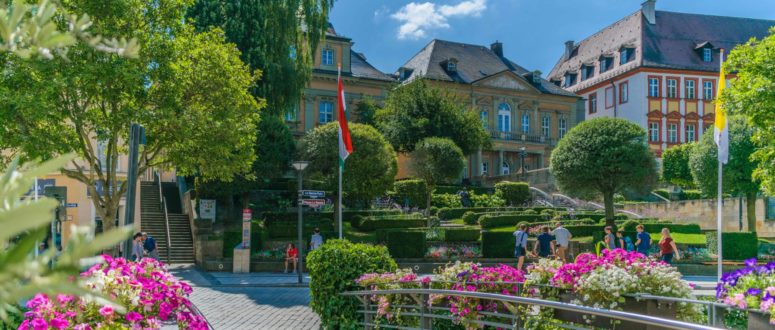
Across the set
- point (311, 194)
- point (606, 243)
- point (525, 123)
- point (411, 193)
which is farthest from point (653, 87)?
point (311, 194)

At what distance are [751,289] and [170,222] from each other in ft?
102

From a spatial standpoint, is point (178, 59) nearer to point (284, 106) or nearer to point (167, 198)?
point (284, 106)

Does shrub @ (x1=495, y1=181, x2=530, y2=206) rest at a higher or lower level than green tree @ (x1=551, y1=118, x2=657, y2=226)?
lower

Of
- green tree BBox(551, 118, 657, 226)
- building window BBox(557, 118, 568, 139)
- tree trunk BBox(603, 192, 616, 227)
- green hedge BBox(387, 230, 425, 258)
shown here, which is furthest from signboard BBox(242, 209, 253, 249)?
building window BBox(557, 118, 568, 139)

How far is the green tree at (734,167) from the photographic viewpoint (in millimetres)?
42281

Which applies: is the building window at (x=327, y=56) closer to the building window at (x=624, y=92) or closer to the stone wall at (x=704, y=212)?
the stone wall at (x=704, y=212)

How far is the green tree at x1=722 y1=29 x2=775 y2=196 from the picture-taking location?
2380 cm

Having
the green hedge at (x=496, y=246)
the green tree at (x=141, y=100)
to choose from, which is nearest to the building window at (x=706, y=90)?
the green hedge at (x=496, y=246)

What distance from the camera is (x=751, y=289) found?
23.1 ft

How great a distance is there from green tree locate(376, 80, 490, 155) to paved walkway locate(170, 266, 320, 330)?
85.9ft

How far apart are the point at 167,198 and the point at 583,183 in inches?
802

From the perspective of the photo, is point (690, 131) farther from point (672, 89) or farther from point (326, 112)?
point (326, 112)

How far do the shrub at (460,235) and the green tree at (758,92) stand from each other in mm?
10990

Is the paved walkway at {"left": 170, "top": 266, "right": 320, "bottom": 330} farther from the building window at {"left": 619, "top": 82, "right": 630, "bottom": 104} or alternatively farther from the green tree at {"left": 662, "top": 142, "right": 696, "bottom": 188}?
the building window at {"left": 619, "top": 82, "right": 630, "bottom": 104}
